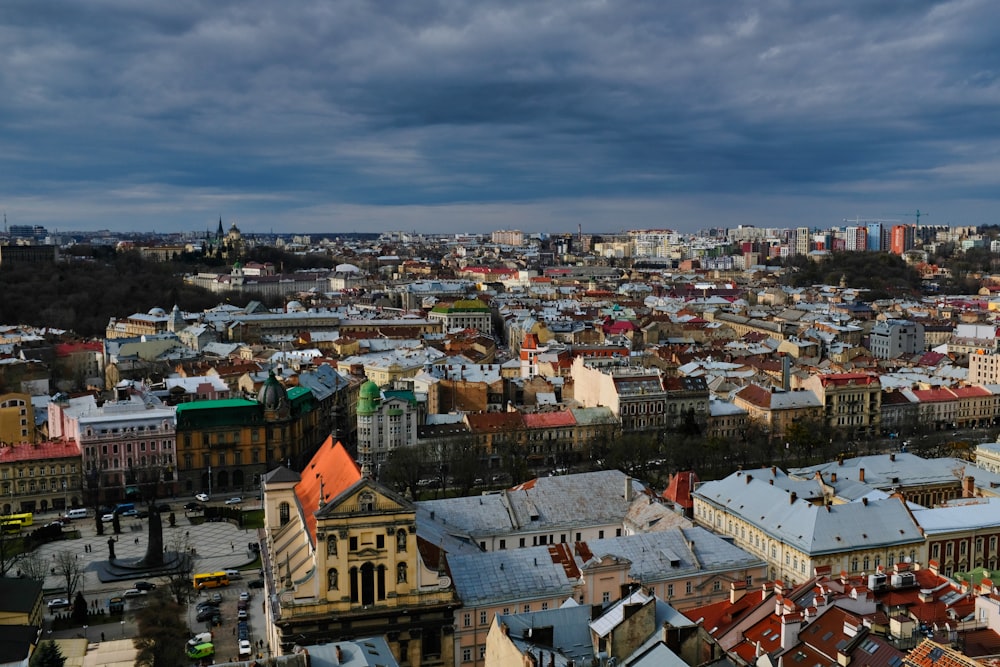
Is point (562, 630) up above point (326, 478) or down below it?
below

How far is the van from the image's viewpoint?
3550cm

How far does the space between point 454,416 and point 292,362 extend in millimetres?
23197

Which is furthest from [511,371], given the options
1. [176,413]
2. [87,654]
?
[87,654]

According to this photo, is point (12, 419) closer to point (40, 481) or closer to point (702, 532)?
point (40, 481)

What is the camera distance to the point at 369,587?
33.7 metres

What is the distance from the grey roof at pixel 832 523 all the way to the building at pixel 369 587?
50.9 ft

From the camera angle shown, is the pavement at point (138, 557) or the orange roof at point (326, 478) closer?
the orange roof at point (326, 478)

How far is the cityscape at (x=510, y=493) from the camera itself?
95.6 feet

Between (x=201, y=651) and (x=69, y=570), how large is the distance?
1027cm

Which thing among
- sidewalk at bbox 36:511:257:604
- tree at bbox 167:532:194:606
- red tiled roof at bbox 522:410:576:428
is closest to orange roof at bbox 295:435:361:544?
tree at bbox 167:532:194:606

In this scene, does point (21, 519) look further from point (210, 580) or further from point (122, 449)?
point (210, 580)

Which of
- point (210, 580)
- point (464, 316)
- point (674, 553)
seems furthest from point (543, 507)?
point (464, 316)

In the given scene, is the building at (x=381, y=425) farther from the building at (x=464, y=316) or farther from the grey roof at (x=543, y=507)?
the building at (x=464, y=316)

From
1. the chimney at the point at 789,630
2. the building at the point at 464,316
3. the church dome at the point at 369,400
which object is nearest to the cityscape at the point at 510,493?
the chimney at the point at 789,630
